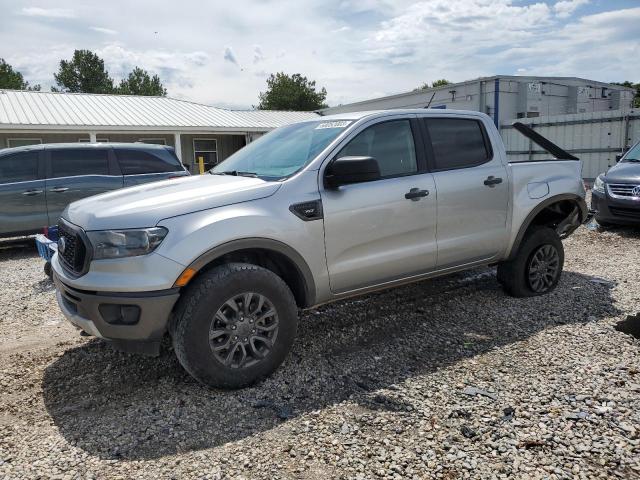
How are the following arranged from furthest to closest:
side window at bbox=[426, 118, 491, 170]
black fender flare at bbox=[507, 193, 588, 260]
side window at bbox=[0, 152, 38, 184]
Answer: side window at bbox=[0, 152, 38, 184] < black fender flare at bbox=[507, 193, 588, 260] < side window at bbox=[426, 118, 491, 170]

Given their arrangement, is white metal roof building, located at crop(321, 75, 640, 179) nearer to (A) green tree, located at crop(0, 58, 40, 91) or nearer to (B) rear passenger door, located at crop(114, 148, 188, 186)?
(B) rear passenger door, located at crop(114, 148, 188, 186)

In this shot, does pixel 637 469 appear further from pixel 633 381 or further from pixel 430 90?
pixel 430 90

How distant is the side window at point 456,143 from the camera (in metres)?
4.56

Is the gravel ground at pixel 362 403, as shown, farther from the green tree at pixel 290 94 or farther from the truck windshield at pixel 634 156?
the green tree at pixel 290 94

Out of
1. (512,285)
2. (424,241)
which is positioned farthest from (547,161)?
(424,241)

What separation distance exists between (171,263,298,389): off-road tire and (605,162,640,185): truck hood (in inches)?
293

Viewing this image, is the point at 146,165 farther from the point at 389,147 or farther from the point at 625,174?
the point at 625,174

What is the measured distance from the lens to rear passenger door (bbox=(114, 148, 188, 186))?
9.09 metres

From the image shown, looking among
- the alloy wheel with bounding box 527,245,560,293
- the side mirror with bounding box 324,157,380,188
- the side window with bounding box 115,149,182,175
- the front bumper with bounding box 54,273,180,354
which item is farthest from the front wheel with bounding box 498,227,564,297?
the side window with bounding box 115,149,182,175

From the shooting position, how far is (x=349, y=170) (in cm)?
364

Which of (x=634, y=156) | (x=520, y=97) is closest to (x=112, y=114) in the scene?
(x=520, y=97)

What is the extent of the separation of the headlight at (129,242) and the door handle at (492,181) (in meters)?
2.96

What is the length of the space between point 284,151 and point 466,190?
5.38 feet

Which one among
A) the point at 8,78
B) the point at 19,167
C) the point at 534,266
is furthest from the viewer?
the point at 8,78
